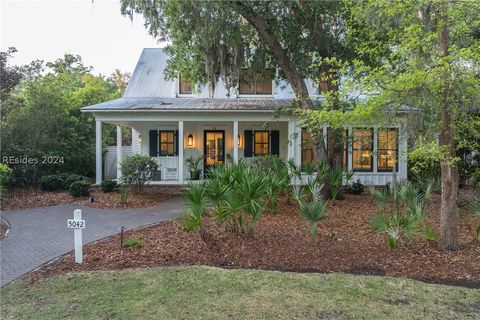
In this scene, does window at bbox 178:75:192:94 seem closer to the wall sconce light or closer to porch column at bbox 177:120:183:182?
the wall sconce light

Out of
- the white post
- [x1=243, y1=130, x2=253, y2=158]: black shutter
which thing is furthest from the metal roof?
the white post

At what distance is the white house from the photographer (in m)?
14.6

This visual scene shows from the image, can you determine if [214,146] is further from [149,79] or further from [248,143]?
[149,79]

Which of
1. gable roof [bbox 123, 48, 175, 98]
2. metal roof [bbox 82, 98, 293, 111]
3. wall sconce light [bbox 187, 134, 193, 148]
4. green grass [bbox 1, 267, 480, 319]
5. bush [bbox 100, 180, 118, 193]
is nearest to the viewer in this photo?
green grass [bbox 1, 267, 480, 319]

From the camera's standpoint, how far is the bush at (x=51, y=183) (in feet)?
47.4

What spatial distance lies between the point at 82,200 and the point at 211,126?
6.67 meters

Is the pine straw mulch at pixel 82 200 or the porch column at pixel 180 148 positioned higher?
the porch column at pixel 180 148

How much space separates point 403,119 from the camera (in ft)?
22.1

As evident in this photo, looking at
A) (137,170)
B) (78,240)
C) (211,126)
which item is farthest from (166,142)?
(78,240)

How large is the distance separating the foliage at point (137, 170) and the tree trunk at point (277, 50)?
565 cm

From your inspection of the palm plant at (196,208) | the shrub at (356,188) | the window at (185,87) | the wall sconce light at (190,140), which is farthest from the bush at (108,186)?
the shrub at (356,188)

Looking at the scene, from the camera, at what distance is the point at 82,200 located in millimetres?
12531

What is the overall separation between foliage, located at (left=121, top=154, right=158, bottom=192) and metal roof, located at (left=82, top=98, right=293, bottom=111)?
7.15 ft

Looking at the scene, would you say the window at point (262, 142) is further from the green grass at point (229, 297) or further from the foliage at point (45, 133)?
the green grass at point (229, 297)
